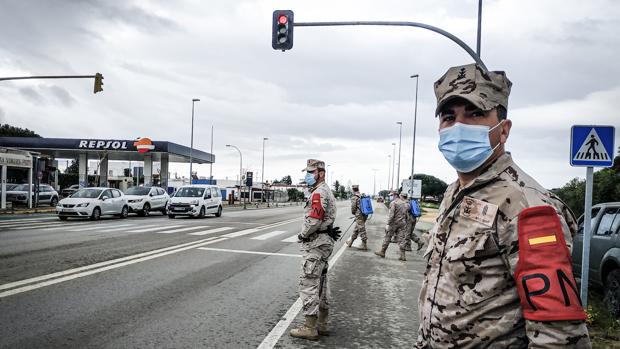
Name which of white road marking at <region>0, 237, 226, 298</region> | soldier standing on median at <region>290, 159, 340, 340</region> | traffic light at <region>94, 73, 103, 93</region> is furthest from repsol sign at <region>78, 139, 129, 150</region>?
soldier standing on median at <region>290, 159, 340, 340</region>

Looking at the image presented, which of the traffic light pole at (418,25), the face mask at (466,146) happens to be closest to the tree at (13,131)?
the traffic light pole at (418,25)

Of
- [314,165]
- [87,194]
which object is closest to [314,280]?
[314,165]

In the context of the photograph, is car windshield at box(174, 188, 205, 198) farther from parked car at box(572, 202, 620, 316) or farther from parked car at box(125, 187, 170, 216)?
parked car at box(572, 202, 620, 316)

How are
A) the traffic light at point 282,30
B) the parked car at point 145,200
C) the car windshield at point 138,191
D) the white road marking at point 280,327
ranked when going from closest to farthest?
the white road marking at point 280,327
the traffic light at point 282,30
the parked car at point 145,200
the car windshield at point 138,191

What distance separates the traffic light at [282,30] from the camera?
1237 cm

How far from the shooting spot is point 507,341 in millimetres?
1619

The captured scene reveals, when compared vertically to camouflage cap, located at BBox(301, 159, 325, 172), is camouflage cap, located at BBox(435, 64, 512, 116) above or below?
above

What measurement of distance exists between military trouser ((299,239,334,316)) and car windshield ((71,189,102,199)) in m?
18.7

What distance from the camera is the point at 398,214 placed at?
1258 cm

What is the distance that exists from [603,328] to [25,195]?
31431 millimetres

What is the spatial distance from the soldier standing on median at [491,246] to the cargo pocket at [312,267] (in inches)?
122

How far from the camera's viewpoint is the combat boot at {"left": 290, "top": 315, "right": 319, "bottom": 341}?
4.89 meters

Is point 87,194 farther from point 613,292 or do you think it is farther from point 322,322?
point 613,292

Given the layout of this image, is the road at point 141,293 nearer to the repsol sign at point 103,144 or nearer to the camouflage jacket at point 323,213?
the camouflage jacket at point 323,213
